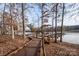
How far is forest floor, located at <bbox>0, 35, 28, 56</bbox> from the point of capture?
2594mm

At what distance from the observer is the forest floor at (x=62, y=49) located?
261 centimetres

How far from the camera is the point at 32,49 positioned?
2.64m

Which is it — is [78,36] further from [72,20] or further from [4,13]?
[4,13]

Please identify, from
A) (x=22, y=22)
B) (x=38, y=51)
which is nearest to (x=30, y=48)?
(x=38, y=51)

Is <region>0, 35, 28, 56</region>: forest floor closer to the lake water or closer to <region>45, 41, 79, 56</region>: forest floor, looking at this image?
<region>45, 41, 79, 56</region>: forest floor

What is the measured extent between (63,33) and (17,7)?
0.66m

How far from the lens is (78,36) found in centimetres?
257

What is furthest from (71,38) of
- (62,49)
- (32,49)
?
(32,49)

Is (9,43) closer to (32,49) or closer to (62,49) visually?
(32,49)

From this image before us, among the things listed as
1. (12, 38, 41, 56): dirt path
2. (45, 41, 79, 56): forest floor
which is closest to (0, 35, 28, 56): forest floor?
(12, 38, 41, 56): dirt path

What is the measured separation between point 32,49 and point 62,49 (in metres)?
0.38

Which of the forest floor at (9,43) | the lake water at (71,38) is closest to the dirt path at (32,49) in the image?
the forest floor at (9,43)

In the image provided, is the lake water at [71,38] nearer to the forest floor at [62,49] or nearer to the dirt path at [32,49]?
the forest floor at [62,49]

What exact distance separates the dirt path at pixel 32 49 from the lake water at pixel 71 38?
34 cm
